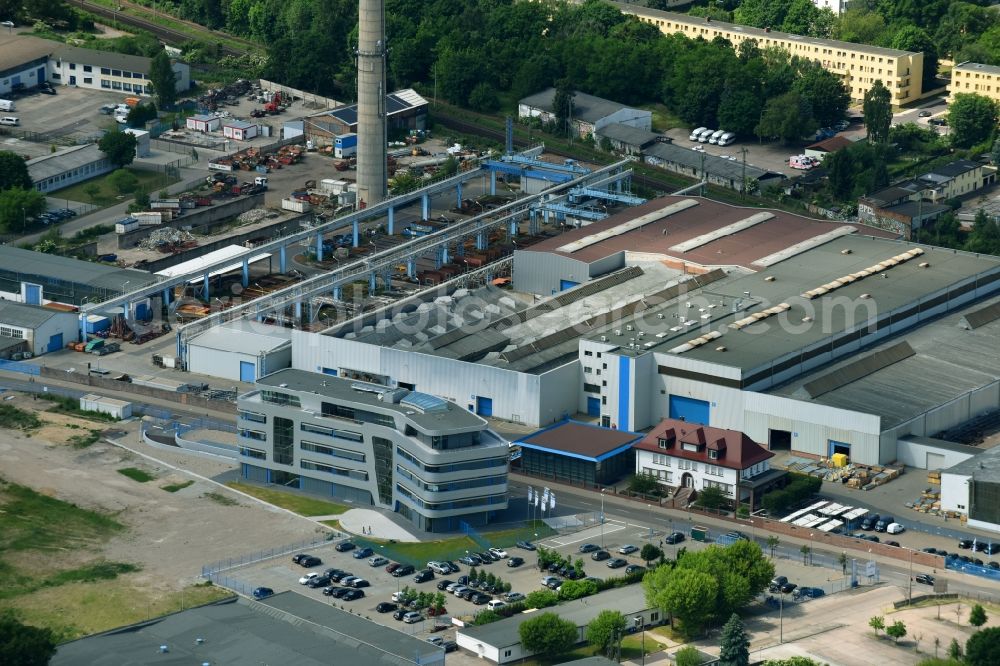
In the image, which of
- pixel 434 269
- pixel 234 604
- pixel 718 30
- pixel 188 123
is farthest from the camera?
pixel 718 30

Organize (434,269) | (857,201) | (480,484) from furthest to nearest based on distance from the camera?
1. (857,201)
2. (434,269)
3. (480,484)

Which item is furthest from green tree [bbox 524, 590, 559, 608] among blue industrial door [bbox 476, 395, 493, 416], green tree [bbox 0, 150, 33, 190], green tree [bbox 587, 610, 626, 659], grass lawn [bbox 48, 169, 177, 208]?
green tree [bbox 0, 150, 33, 190]

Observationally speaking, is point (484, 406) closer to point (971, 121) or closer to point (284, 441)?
point (284, 441)

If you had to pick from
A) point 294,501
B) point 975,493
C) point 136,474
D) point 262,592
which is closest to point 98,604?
point 262,592

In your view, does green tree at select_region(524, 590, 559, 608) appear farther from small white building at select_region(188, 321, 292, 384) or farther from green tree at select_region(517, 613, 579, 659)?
small white building at select_region(188, 321, 292, 384)

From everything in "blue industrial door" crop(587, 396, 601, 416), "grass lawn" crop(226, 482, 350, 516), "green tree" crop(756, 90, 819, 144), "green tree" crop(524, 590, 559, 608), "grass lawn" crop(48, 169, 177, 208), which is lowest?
"grass lawn" crop(226, 482, 350, 516)

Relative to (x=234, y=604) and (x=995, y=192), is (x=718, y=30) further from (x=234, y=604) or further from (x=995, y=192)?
(x=234, y=604)

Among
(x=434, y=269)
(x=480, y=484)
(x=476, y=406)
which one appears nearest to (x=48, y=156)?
(x=434, y=269)
